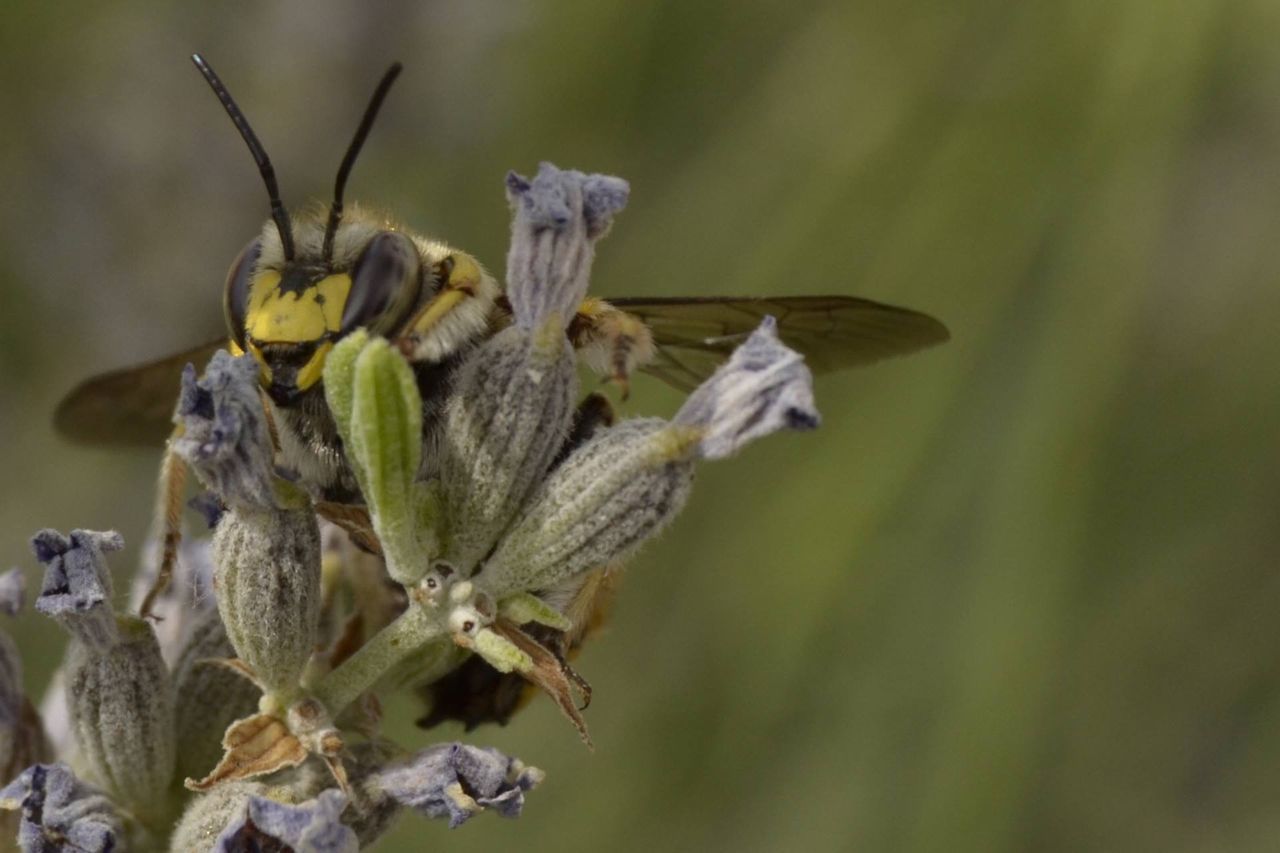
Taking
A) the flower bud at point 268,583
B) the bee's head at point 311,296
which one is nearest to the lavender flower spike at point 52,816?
the flower bud at point 268,583

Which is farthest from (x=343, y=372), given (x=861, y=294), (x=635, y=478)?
(x=861, y=294)

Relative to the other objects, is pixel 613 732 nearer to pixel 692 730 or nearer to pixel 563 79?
pixel 692 730

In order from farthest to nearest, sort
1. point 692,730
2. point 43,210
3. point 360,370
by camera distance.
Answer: point 43,210 < point 692,730 < point 360,370

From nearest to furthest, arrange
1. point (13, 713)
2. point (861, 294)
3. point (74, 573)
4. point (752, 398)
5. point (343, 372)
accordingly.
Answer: point (343, 372) < point (752, 398) < point (74, 573) < point (13, 713) < point (861, 294)

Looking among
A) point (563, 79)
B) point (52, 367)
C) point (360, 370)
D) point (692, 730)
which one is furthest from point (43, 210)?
point (360, 370)

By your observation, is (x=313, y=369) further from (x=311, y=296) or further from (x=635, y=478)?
(x=635, y=478)
